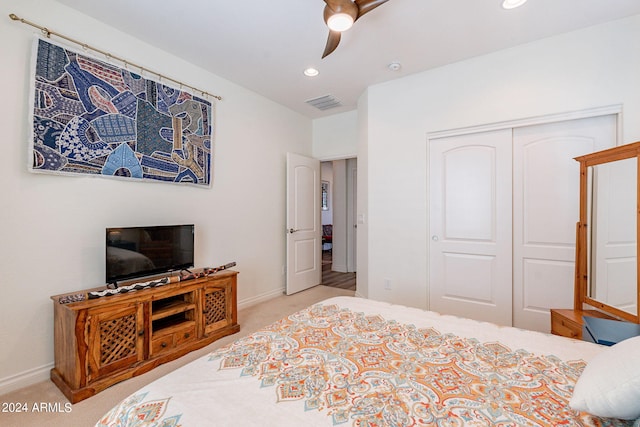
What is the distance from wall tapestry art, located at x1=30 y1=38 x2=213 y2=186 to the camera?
6.66 ft

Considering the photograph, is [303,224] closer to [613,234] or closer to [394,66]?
[394,66]

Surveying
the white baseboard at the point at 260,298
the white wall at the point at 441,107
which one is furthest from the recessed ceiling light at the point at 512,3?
the white baseboard at the point at 260,298

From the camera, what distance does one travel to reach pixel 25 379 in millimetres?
1944

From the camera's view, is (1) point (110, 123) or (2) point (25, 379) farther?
(1) point (110, 123)

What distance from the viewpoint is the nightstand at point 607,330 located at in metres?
→ 1.57

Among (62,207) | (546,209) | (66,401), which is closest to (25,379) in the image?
(66,401)

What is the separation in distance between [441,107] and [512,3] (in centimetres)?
105

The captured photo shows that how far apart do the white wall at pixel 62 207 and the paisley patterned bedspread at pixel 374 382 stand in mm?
1755

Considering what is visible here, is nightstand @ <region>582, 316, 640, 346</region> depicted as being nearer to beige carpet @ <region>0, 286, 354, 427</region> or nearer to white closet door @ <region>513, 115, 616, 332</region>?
white closet door @ <region>513, 115, 616, 332</region>

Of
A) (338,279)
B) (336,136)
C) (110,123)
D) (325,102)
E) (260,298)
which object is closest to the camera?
(110,123)

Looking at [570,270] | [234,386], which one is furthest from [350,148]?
[234,386]

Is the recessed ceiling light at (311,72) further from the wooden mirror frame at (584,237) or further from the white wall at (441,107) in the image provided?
the wooden mirror frame at (584,237)

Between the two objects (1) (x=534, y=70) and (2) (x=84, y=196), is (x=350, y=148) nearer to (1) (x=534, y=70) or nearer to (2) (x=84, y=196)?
(1) (x=534, y=70)

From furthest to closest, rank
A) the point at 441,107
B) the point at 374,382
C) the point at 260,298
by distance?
the point at 260,298
the point at 441,107
the point at 374,382
